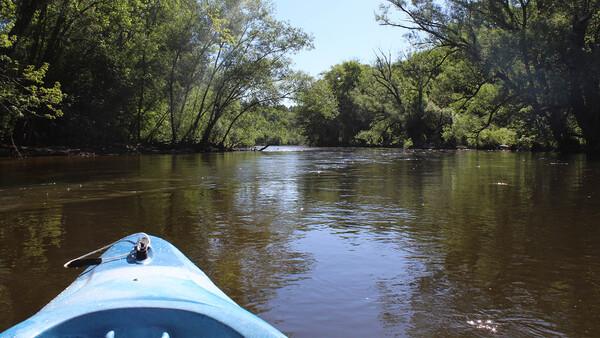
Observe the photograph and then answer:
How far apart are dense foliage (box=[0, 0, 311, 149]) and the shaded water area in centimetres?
1678

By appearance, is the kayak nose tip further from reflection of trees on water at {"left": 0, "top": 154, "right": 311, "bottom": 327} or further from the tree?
the tree

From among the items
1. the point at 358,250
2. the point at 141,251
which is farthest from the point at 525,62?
the point at 141,251

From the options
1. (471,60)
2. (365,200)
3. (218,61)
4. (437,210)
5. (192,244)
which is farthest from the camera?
(218,61)

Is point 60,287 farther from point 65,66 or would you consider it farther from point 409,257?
point 65,66

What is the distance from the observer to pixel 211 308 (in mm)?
1659

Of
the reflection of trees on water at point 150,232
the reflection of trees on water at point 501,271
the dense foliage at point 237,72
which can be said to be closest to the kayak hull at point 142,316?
the reflection of trees on water at point 150,232

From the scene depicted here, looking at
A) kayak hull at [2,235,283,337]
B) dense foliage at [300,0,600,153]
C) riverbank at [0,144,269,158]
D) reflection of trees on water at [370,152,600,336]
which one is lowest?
reflection of trees on water at [370,152,600,336]

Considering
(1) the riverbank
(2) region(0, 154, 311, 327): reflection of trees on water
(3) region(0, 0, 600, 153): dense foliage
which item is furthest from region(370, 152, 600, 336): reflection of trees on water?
(1) the riverbank

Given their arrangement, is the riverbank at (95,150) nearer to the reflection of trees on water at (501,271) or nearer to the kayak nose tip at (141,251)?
the reflection of trees on water at (501,271)

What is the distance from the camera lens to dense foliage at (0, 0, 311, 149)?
24516mm

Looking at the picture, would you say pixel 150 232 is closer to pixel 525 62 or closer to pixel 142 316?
pixel 142 316

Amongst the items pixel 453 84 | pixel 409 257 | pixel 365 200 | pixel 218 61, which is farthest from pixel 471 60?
pixel 409 257

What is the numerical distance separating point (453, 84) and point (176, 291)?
112 feet

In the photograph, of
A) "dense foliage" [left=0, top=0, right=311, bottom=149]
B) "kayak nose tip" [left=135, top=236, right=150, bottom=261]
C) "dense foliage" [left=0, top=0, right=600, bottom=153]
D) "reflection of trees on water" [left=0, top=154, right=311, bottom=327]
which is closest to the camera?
"kayak nose tip" [left=135, top=236, right=150, bottom=261]
